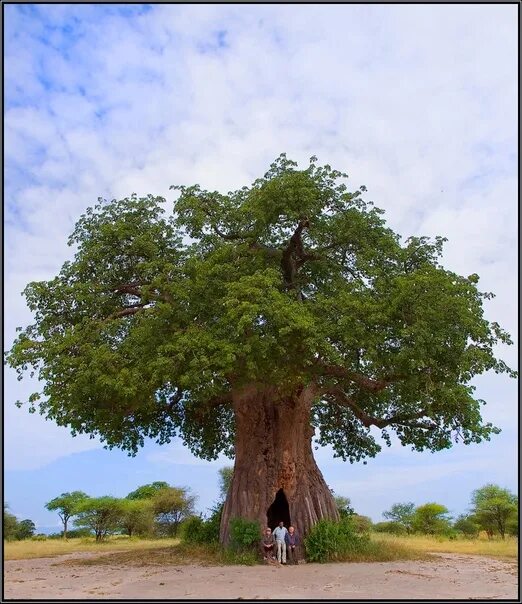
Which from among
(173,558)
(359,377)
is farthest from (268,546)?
(359,377)

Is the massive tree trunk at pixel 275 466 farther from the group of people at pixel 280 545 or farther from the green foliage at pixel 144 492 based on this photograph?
the green foliage at pixel 144 492

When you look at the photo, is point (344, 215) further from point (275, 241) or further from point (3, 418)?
point (3, 418)

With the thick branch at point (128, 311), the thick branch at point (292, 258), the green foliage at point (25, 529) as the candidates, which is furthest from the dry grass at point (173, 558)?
the green foliage at point (25, 529)

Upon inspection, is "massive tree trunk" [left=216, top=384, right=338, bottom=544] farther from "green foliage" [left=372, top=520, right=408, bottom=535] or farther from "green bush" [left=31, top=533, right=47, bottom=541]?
"green bush" [left=31, top=533, right=47, bottom=541]

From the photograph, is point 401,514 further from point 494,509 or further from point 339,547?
point 339,547

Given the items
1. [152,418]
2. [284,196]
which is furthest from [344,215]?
[152,418]

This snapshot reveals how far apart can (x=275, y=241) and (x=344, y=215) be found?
2388 mm

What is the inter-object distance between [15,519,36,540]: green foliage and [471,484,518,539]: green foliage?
25042 mm

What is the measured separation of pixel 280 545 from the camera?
15.5 m

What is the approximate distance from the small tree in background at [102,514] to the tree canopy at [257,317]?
588 inches

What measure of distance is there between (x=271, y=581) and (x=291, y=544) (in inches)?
136

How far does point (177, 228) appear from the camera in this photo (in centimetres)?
1784

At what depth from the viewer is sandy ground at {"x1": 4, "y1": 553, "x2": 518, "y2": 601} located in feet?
35.3

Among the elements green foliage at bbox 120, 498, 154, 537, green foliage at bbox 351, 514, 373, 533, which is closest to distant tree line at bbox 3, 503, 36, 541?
green foliage at bbox 120, 498, 154, 537
